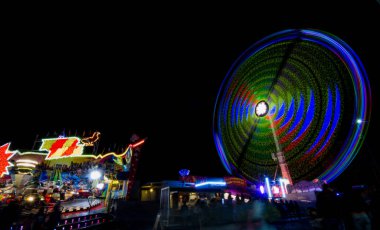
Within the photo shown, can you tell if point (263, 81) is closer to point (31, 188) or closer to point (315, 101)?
point (315, 101)

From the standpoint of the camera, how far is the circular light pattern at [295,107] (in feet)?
68.5

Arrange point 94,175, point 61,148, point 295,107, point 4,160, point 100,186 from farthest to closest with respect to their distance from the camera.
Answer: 1. point 295,107
2. point 100,186
3. point 94,175
4. point 61,148
5. point 4,160

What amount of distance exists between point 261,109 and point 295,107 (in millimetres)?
5164

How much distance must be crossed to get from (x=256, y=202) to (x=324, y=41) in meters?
19.7

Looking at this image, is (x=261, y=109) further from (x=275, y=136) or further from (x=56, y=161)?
(x=56, y=161)

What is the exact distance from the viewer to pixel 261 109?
113ft

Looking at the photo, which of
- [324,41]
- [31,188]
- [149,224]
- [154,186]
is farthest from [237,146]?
[31,188]

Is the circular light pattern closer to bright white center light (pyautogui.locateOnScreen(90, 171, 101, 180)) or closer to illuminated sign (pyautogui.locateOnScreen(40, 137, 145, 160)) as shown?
bright white center light (pyautogui.locateOnScreen(90, 171, 101, 180))

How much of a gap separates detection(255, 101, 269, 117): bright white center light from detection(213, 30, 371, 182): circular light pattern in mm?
158

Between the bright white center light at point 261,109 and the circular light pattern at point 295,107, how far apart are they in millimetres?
158

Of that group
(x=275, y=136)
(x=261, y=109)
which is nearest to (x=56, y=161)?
(x=275, y=136)

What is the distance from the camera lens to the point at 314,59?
89.7ft

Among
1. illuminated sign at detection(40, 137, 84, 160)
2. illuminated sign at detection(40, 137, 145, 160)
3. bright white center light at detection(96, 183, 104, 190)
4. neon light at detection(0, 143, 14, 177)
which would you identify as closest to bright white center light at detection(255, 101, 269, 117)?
illuminated sign at detection(40, 137, 145, 160)

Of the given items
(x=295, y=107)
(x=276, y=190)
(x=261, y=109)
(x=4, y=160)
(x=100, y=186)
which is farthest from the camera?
(x=261, y=109)
